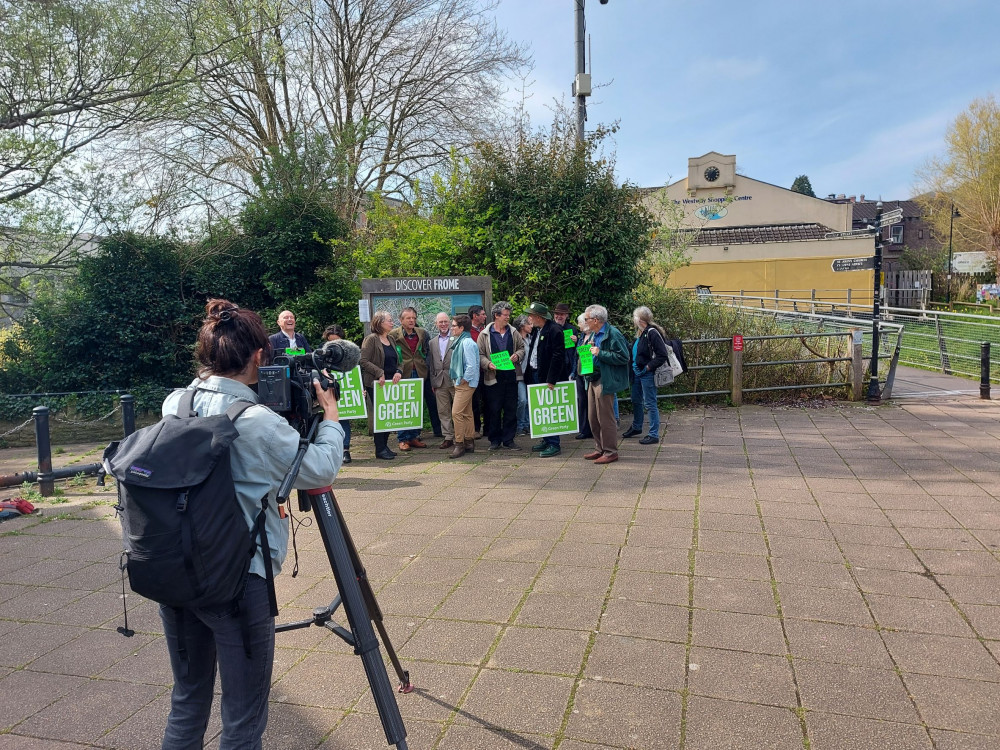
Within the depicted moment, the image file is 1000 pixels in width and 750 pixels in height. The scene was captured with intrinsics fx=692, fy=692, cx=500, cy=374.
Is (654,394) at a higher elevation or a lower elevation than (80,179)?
lower

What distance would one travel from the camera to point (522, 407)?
30.4ft

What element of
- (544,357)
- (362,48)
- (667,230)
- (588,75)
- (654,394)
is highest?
(362,48)

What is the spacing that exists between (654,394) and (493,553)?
4712 millimetres

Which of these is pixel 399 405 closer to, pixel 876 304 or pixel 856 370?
pixel 856 370

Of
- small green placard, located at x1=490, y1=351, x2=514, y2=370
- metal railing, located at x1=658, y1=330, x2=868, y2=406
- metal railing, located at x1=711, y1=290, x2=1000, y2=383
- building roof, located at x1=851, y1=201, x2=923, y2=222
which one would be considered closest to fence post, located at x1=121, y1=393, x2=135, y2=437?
small green placard, located at x1=490, y1=351, x2=514, y2=370

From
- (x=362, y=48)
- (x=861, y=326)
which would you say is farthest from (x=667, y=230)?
(x=362, y=48)

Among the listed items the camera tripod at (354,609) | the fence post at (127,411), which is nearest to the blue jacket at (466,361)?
the fence post at (127,411)

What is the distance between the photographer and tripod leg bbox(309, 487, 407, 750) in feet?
8.07

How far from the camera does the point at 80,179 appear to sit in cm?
1250

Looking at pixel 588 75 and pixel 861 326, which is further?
pixel 861 326

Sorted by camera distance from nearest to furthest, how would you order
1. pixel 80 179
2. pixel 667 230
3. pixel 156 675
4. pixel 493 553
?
pixel 156 675 → pixel 493 553 → pixel 80 179 → pixel 667 230

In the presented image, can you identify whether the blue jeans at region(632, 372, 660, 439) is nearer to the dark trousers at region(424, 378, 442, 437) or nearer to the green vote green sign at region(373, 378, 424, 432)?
the dark trousers at region(424, 378, 442, 437)

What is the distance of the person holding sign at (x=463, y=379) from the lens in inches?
329

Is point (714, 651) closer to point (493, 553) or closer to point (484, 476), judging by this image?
point (493, 553)
